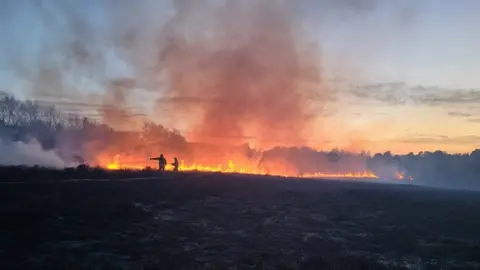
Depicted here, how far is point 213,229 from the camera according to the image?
156 feet

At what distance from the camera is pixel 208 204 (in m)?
60.2

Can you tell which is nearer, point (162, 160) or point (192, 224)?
point (192, 224)

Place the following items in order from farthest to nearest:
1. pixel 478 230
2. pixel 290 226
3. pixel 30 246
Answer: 1. pixel 478 230
2. pixel 290 226
3. pixel 30 246

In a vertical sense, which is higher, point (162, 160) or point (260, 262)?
point (162, 160)

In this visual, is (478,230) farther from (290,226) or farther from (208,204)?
(208,204)

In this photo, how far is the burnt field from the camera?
117ft

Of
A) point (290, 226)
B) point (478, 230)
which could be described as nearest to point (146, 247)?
point (290, 226)

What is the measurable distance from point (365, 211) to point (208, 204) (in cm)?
2247

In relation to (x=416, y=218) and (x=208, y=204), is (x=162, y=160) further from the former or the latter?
(x=416, y=218)

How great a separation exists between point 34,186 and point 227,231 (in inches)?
1042

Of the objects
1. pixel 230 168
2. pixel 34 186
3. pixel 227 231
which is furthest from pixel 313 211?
pixel 230 168

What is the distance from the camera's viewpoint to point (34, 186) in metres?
57.3

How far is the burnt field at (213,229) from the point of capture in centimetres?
3581

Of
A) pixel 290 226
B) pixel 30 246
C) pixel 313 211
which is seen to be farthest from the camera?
pixel 313 211
